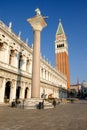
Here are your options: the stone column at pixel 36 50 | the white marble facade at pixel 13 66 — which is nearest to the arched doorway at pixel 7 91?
the white marble facade at pixel 13 66

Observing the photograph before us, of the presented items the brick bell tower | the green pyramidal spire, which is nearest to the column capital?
the brick bell tower

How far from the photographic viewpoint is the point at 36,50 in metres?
20.1

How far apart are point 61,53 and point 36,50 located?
77259 millimetres

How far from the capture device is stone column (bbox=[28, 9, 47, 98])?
740 inches

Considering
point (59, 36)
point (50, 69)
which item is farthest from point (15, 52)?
point (59, 36)

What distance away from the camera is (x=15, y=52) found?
29.7m

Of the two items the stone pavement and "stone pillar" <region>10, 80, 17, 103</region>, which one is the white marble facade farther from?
the stone pavement

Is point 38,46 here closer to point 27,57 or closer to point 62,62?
point 27,57

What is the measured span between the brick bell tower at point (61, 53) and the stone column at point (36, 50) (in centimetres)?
6763

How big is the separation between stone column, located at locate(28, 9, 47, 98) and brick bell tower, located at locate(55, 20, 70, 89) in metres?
67.6

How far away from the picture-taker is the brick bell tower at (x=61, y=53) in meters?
89.4

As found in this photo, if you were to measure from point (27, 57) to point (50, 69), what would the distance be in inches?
736

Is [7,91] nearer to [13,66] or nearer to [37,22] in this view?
[13,66]

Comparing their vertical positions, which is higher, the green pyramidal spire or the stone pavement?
the green pyramidal spire
